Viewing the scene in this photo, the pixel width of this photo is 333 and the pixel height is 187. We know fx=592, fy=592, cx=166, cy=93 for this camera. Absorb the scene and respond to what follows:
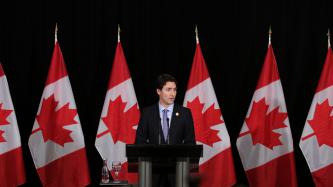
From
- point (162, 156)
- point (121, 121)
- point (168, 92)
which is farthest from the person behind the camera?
point (121, 121)

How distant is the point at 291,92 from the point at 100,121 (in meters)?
2.29

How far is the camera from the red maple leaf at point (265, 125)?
6.67 m

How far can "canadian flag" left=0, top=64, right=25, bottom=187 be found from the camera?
6.49 meters

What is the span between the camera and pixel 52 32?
7.03m

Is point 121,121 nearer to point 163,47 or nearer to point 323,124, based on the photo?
point 163,47

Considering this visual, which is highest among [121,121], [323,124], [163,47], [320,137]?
[163,47]

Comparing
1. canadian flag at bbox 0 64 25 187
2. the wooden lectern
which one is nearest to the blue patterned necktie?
the wooden lectern

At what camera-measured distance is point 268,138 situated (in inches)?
263

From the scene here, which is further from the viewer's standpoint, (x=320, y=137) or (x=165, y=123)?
(x=320, y=137)

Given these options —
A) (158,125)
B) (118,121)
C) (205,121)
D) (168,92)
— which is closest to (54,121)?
(118,121)

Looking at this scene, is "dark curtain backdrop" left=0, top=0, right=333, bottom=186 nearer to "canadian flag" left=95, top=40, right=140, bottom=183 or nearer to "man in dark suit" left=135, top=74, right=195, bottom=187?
"canadian flag" left=95, top=40, right=140, bottom=183

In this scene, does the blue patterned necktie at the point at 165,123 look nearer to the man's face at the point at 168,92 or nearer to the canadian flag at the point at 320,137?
the man's face at the point at 168,92

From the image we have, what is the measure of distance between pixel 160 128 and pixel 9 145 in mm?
2427


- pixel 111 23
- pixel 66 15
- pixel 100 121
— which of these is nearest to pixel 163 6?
pixel 111 23
